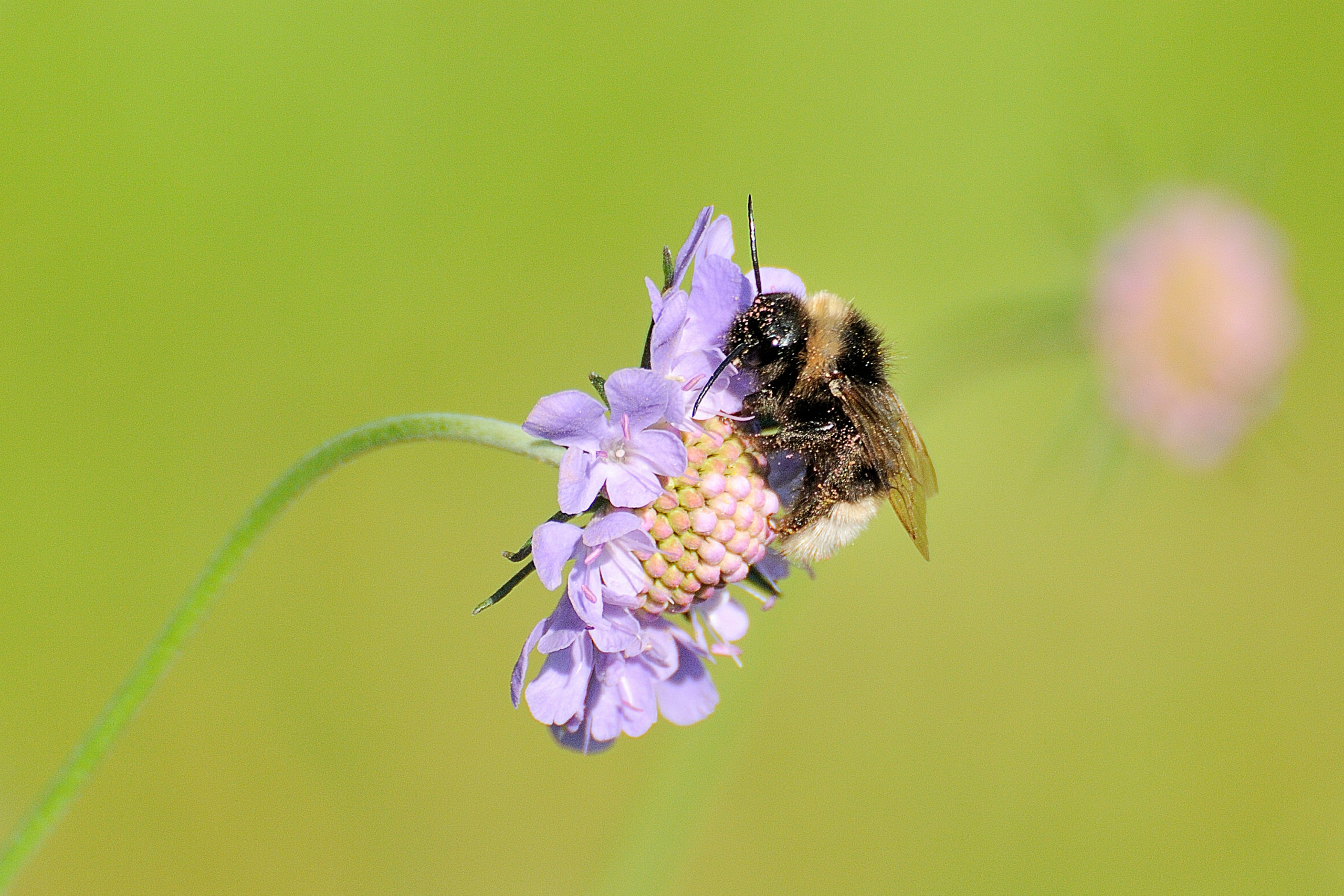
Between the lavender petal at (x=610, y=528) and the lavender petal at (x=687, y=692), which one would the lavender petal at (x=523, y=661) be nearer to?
the lavender petal at (x=610, y=528)

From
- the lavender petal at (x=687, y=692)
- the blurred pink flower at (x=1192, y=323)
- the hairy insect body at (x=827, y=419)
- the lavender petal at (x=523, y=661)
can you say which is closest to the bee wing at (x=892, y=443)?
the hairy insect body at (x=827, y=419)

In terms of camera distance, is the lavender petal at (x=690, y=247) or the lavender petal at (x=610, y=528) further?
the lavender petal at (x=690, y=247)

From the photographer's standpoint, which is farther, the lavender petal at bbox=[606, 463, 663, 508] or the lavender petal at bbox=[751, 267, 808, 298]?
the lavender petal at bbox=[751, 267, 808, 298]

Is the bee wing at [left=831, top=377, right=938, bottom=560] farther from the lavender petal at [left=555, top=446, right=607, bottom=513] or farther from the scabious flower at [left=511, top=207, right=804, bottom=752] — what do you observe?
the lavender petal at [left=555, top=446, right=607, bottom=513]

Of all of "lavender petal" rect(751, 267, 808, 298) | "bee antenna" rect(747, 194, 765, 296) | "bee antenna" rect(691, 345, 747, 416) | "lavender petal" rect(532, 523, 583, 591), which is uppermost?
"lavender petal" rect(751, 267, 808, 298)

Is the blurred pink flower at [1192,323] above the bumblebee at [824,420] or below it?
above

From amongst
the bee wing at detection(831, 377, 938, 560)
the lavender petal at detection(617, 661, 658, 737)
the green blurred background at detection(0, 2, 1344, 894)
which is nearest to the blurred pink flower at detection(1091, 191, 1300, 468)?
the green blurred background at detection(0, 2, 1344, 894)
